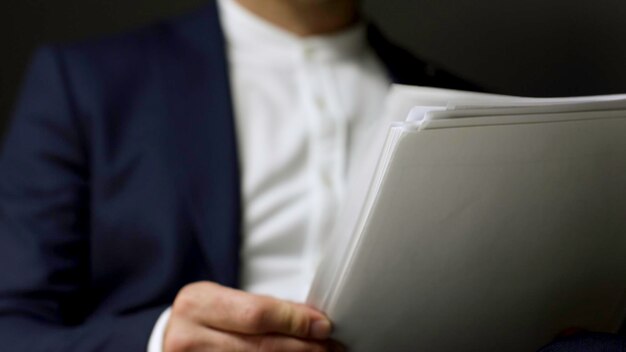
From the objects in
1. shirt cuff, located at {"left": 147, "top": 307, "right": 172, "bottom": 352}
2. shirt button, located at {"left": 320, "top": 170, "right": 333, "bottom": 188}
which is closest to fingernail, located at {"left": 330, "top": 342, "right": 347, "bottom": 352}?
shirt cuff, located at {"left": 147, "top": 307, "right": 172, "bottom": 352}

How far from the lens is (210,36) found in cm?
84

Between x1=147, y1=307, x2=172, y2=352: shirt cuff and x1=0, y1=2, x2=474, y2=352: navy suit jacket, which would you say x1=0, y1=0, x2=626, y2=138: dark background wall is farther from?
x1=147, y1=307, x2=172, y2=352: shirt cuff

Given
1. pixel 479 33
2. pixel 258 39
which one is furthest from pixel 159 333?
pixel 479 33

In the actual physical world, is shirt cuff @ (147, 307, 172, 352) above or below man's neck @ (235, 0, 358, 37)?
below

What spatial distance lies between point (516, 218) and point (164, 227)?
0.36m

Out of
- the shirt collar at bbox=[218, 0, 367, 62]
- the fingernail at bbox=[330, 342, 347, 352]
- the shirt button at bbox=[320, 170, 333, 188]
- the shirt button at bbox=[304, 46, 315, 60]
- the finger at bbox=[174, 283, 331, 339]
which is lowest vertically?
the shirt button at bbox=[320, 170, 333, 188]

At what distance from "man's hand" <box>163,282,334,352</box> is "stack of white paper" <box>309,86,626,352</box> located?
0.9 inches

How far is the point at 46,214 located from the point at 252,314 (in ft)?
1.03

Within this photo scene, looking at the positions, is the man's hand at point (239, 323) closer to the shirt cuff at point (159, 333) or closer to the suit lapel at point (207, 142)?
the shirt cuff at point (159, 333)

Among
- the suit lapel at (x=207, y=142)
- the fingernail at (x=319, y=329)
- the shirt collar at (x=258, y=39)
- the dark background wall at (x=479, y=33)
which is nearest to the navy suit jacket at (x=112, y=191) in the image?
the suit lapel at (x=207, y=142)

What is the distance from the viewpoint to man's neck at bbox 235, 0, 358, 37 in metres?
0.89

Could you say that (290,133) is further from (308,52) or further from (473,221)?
(473,221)

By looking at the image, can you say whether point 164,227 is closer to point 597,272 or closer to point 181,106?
point 181,106

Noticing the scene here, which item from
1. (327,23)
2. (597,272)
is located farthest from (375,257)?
(327,23)
